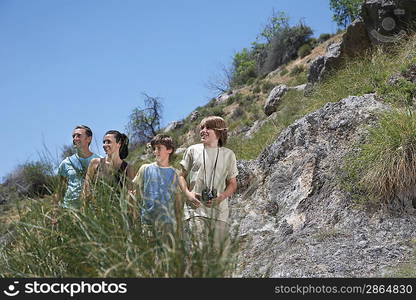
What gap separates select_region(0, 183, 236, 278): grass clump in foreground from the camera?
2.94 meters

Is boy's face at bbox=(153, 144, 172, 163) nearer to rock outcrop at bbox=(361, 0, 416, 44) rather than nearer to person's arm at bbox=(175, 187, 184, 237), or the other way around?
person's arm at bbox=(175, 187, 184, 237)

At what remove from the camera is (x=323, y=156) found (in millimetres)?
7691

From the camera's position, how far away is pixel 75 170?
440 centimetres

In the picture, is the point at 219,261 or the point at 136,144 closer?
the point at 219,261

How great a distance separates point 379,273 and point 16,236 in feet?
11.3

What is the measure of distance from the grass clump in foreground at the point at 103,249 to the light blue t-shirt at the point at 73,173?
17 centimetres

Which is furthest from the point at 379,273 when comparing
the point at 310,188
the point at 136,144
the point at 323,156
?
the point at 136,144

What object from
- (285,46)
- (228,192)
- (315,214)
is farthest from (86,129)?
(285,46)

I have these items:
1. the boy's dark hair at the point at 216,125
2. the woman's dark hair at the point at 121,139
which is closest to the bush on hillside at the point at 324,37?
the boy's dark hair at the point at 216,125

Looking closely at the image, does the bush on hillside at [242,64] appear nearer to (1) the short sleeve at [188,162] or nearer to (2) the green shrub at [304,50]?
(2) the green shrub at [304,50]

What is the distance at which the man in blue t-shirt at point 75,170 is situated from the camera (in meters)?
4.04

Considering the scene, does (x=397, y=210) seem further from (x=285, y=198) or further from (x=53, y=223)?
(x=53, y=223)

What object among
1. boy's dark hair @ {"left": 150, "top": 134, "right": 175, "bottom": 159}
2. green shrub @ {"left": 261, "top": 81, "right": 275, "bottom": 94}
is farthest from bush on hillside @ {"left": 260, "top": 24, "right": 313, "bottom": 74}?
boy's dark hair @ {"left": 150, "top": 134, "right": 175, "bottom": 159}

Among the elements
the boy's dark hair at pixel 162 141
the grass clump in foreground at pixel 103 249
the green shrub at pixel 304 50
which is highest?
the green shrub at pixel 304 50
